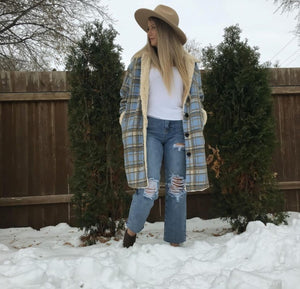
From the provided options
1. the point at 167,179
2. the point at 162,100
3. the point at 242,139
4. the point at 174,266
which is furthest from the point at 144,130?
the point at 242,139

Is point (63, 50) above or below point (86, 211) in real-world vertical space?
above

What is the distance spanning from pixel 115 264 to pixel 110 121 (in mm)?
1500

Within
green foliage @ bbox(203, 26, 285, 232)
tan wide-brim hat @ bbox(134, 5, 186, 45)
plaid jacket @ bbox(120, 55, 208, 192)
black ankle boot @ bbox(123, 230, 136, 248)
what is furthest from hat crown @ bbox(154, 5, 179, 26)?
black ankle boot @ bbox(123, 230, 136, 248)

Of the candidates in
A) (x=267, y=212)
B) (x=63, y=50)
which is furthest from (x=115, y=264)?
(x=63, y=50)

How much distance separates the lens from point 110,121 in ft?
10.4

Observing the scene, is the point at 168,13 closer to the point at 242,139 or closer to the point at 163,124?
the point at 163,124

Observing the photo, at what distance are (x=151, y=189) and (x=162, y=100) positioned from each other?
763mm

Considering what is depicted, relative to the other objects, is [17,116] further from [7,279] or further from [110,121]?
[7,279]

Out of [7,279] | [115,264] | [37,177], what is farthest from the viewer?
[37,177]

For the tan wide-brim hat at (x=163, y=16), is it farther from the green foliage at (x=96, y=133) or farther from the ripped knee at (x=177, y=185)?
the ripped knee at (x=177, y=185)

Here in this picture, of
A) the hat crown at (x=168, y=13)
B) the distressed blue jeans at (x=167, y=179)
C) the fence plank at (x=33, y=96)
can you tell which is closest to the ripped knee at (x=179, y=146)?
the distressed blue jeans at (x=167, y=179)

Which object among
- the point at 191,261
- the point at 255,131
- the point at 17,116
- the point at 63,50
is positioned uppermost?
the point at 63,50

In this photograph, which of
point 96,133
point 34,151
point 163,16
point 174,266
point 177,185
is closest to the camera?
point 174,266

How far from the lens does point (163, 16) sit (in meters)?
2.54
